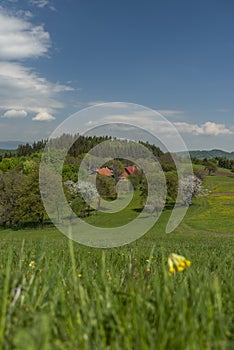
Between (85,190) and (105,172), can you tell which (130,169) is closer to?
(105,172)

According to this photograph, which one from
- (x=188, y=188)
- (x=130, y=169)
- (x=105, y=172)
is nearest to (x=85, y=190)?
(x=105, y=172)

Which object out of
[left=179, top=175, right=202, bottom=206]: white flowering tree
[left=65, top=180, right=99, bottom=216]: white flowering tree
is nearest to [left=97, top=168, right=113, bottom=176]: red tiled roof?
[left=65, top=180, right=99, bottom=216]: white flowering tree

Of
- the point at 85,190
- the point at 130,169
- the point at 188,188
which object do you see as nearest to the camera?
the point at 85,190

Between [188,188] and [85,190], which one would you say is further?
[188,188]

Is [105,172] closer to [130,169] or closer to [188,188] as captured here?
[130,169]

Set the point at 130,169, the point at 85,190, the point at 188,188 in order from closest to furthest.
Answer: the point at 85,190 < the point at 130,169 < the point at 188,188

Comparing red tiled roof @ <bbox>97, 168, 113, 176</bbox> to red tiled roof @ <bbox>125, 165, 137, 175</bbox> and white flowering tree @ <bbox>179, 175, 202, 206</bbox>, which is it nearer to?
red tiled roof @ <bbox>125, 165, 137, 175</bbox>

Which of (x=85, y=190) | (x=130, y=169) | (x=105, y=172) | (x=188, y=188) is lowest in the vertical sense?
(x=85, y=190)

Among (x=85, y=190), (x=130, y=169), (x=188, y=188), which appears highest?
(x=130, y=169)

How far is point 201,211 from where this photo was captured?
85500 mm

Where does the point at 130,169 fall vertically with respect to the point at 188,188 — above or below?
above

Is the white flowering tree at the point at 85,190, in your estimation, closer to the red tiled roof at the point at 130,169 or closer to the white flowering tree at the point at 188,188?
the red tiled roof at the point at 130,169

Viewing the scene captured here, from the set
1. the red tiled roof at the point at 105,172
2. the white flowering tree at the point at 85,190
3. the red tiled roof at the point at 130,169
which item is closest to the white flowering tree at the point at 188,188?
the red tiled roof at the point at 130,169

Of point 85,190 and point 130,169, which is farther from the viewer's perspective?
point 130,169
